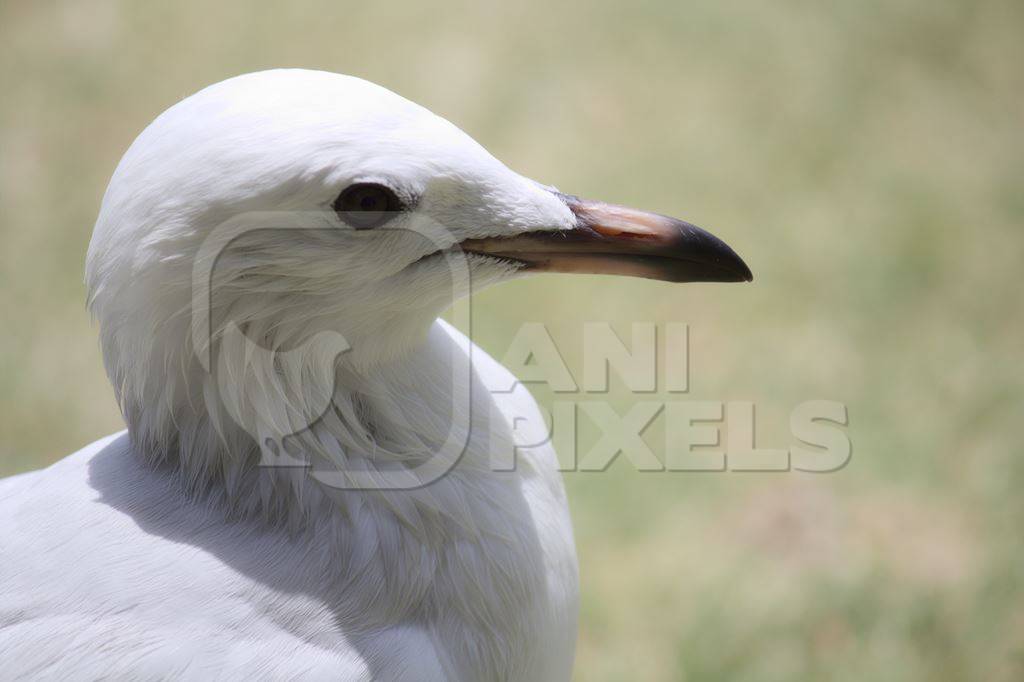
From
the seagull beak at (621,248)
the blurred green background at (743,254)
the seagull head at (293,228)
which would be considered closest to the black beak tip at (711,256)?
the seagull beak at (621,248)

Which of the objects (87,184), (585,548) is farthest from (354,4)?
(585,548)

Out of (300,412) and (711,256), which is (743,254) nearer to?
(711,256)

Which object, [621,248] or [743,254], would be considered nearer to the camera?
[621,248]

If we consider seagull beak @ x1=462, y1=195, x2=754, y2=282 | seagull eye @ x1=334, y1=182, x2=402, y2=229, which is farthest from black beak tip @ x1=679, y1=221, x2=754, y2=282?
seagull eye @ x1=334, y1=182, x2=402, y2=229

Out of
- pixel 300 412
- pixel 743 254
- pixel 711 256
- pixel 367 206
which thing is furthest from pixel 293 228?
pixel 743 254

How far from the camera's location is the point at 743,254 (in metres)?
3.71

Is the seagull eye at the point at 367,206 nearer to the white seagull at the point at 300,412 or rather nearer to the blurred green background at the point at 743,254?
the white seagull at the point at 300,412

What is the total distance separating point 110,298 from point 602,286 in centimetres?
245

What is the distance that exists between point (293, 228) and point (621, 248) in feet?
1.56

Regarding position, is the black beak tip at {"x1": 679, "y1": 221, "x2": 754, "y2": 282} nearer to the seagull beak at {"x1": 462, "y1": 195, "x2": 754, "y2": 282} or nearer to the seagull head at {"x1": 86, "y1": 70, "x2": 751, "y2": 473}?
the seagull beak at {"x1": 462, "y1": 195, "x2": 754, "y2": 282}

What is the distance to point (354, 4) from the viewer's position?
15.7ft

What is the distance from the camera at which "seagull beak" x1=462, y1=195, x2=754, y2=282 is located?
1.48 metres

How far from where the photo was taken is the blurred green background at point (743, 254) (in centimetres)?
271

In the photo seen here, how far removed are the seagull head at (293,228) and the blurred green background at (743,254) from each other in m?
1.52
